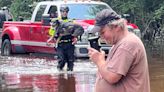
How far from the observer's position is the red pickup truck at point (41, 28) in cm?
1471

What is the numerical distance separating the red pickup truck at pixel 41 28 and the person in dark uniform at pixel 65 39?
1.93 metres

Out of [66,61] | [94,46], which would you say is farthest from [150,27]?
[94,46]

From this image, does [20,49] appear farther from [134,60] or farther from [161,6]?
[134,60]

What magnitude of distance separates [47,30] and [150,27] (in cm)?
1040

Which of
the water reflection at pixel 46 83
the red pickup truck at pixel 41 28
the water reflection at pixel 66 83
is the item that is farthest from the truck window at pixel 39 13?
the water reflection at pixel 66 83

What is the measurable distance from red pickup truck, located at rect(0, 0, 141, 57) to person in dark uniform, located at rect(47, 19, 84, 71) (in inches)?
76.0

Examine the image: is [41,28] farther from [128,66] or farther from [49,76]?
[128,66]

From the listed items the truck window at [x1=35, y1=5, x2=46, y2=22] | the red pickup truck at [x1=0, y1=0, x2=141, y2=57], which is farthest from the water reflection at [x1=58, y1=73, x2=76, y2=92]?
the truck window at [x1=35, y1=5, x2=46, y2=22]

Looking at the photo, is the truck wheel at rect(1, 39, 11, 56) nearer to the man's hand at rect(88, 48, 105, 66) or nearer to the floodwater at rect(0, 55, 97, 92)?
the floodwater at rect(0, 55, 97, 92)

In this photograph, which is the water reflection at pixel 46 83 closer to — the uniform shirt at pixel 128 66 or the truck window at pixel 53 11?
the truck window at pixel 53 11

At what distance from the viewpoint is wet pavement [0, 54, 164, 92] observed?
979 cm

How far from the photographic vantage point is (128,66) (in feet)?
13.3

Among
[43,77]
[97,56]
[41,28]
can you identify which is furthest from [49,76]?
[97,56]

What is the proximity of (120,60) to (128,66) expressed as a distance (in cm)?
8
